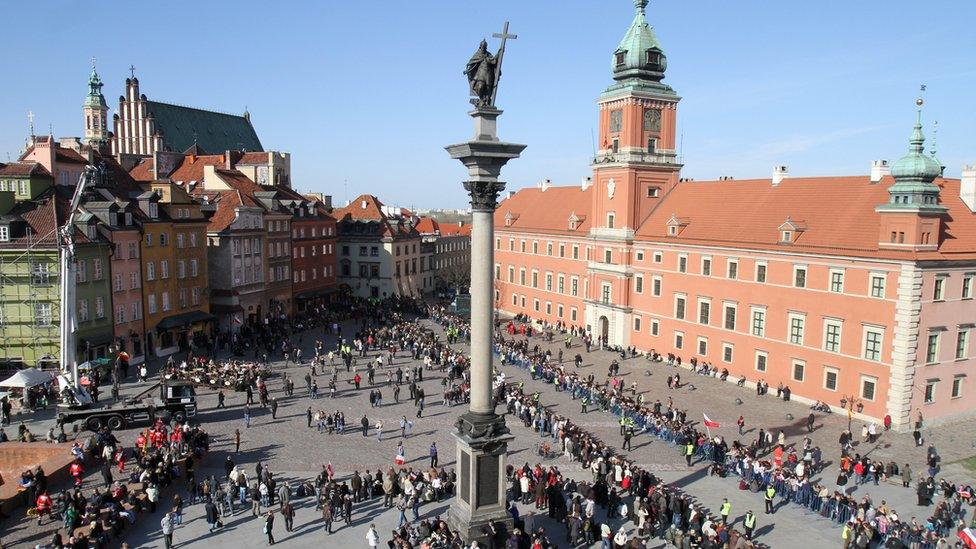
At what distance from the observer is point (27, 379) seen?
30.8 meters

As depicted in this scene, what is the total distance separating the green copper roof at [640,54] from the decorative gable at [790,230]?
60.7 ft

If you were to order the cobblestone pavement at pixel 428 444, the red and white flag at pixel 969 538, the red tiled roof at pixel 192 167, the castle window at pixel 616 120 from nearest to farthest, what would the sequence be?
the red and white flag at pixel 969 538
the cobblestone pavement at pixel 428 444
the castle window at pixel 616 120
the red tiled roof at pixel 192 167

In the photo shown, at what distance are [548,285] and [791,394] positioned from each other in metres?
29.9

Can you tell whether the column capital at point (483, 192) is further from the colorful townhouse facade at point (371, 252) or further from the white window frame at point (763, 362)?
the colorful townhouse facade at point (371, 252)

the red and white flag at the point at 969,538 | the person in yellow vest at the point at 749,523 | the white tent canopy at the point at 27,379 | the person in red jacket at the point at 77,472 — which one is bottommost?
the person in yellow vest at the point at 749,523

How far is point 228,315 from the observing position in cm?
5222

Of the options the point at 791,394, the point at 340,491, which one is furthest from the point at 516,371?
the point at 340,491

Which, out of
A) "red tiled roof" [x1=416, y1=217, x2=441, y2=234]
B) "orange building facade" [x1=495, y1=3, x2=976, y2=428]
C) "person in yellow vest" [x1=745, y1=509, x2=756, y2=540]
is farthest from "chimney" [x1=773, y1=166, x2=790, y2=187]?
"red tiled roof" [x1=416, y1=217, x2=441, y2=234]

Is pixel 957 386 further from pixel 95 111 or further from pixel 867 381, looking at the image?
pixel 95 111

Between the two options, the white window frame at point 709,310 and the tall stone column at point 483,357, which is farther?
the white window frame at point 709,310

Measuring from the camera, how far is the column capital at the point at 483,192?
18.6m

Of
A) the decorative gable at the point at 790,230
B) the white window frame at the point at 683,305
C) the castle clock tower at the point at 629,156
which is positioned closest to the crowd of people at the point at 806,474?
the white window frame at the point at 683,305

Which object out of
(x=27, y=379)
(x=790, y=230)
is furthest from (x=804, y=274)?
(x=27, y=379)

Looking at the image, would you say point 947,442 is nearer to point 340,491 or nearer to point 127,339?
point 340,491
